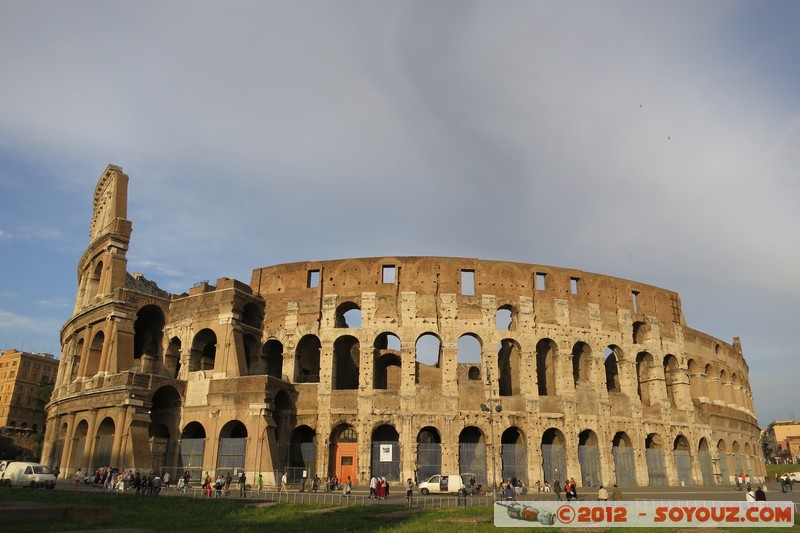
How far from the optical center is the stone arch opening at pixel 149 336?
127 ft

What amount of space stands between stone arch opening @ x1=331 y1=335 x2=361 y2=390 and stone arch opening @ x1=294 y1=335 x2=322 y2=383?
1.40 m

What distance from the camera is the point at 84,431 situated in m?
35.2

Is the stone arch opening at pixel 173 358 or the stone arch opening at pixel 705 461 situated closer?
the stone arch opening at pixel 173 358

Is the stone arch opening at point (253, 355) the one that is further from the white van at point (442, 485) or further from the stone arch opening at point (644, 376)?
the stone arch opening at point (644, 376)

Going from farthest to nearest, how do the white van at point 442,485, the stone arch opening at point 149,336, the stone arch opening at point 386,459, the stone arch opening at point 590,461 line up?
the stone arch opening at point 149,336
the stone arch opening at point 590,461
the stone arch opening at point 386,459
the white van at point 442,485

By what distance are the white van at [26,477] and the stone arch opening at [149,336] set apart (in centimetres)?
1056

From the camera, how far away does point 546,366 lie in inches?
1507

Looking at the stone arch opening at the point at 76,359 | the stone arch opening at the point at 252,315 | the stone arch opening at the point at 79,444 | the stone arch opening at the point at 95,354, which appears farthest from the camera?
the stone arch opening at the point at 76,359

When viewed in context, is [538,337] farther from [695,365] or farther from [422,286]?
[695,365]

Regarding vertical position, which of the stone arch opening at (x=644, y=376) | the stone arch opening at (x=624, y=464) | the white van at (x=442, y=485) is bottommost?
the white van at (x=442, y=485)

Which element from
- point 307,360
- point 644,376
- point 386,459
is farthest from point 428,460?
point 644,376

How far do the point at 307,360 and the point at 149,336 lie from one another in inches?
427

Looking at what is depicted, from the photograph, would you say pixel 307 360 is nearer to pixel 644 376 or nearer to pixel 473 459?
pixel 473 459

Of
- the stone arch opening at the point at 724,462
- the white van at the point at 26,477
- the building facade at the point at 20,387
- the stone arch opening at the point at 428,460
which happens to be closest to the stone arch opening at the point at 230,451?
the white van at the point at 26,477
